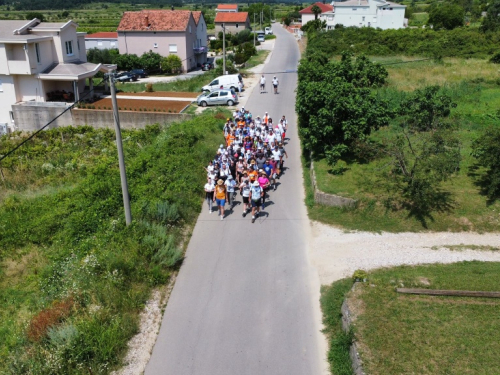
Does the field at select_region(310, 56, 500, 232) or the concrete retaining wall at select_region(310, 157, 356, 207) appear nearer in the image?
the field at select_region(310, 56, 500, 232)

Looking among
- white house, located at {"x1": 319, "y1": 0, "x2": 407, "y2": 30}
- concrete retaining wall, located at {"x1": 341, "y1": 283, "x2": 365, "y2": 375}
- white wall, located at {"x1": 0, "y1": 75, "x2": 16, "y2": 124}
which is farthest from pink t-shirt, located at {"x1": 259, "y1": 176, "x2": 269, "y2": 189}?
white house, located at {"x1": 319, "y1": 0, "x2": 407, "y2": 30}

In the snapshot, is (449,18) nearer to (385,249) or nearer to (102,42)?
(102,42)

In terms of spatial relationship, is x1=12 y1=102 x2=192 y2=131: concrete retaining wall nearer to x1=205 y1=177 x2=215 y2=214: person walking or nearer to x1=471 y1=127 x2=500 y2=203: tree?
x1=205 y1=177 x2=215 y2=214: person walking

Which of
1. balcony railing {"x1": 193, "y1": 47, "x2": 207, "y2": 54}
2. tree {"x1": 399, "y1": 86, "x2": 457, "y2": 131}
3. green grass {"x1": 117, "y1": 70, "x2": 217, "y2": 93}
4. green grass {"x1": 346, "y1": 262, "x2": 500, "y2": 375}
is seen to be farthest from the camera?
balcony railing {"x1": 193, "y1": 47, "x2": 207, "y2": 54}

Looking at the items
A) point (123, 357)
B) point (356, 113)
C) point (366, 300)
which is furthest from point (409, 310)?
point (356, 113)

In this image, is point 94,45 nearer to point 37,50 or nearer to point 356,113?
point 37,50

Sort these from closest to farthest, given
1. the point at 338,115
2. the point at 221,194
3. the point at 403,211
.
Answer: the point at 221,194, the point at 403,211, the point at 338,115

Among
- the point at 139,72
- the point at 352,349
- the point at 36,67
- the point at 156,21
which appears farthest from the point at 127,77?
the point at 352,349

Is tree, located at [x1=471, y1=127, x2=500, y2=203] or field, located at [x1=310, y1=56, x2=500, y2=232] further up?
tree, located at [x1=471, y1=127, x2=500, y2=203]
